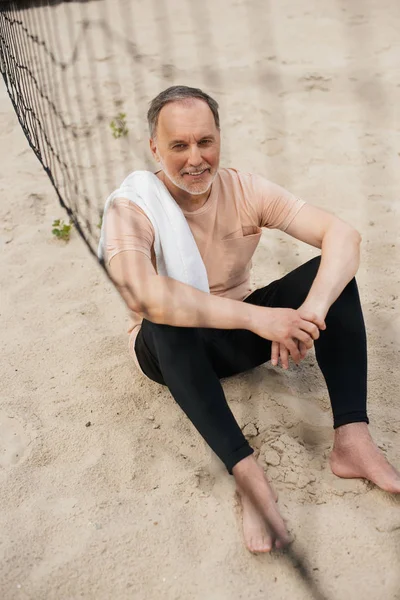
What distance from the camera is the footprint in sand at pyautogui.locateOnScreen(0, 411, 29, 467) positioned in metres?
1.94

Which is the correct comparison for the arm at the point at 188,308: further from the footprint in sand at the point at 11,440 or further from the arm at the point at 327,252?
the footprint in sand at the point at 11,440

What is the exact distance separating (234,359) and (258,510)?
48 centimetres

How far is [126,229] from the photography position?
1801 millimetres

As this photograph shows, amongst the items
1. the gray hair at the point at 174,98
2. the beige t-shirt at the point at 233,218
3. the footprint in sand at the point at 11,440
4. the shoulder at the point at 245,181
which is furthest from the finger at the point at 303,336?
the footprint in sand at the point at 11,440

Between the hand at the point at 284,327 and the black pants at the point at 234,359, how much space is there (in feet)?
0.52

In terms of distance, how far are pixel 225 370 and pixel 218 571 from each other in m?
0.65

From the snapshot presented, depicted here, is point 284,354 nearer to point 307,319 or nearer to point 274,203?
point 307,319

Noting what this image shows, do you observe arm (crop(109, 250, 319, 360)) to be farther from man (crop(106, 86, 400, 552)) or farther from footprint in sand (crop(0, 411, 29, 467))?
footprint in sand (crop(0, 411, 29, 467))

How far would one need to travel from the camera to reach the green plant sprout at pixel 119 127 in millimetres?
3727

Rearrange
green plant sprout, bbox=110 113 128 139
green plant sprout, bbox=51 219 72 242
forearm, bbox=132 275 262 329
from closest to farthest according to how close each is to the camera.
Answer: forearm, bbox=132 275 262 329 → green plant sprout, bbox=51 219 72 242 → green plant sprout, bbox=110 113 128 139

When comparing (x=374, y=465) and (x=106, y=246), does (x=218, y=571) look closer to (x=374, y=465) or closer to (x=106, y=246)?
(x=374, y=465)

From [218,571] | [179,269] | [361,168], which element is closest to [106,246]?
[179,269]

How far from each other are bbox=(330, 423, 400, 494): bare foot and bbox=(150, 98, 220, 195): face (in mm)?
796

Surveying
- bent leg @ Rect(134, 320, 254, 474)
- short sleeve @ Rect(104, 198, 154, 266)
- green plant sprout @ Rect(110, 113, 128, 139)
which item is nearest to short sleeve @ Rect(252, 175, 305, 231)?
short sleeve @ Rect(104, 198, 154, 266)
